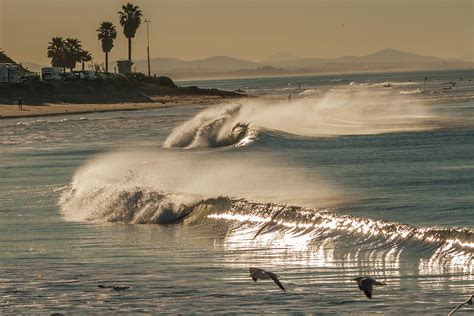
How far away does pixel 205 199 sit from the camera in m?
24.6

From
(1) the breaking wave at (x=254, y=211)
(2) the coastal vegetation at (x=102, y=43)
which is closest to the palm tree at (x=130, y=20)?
(2) the coastal vegetation at (x=102, y=43)

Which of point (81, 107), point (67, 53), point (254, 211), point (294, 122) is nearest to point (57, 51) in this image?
point (67, 53)

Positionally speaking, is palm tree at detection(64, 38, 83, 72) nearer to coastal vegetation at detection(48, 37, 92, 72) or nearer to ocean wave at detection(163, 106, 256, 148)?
coastal vegetation at detection(48, 37, 92, 72)

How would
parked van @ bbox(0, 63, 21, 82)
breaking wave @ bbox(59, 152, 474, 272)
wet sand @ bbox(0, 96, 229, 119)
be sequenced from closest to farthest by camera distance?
breaking wave @ bbox(59, 152, 474, 272)
wet sand @ bbox(0, 96, 229, 119)
parked van @ bbox(0, 63, 21, 82)

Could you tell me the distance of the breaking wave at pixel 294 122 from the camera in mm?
50906

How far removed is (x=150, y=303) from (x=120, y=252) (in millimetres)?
4418

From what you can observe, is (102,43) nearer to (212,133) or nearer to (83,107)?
(83,107)

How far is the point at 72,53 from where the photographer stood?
502ft

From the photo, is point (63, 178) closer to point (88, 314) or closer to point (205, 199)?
point (205, 199)

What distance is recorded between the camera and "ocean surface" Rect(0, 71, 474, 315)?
1458 centimetres

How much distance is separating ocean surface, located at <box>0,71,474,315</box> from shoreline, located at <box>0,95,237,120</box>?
Result: 48155 millimetres

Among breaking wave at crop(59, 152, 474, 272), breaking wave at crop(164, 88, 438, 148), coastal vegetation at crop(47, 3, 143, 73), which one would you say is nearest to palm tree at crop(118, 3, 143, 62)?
coastal vegetation at crop(47, 3, 143, 73)

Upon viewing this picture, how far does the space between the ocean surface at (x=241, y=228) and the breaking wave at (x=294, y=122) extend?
6.28 meters

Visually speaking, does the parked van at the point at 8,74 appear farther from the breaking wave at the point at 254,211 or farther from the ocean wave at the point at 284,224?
the ocean wave at the point at 284,224
